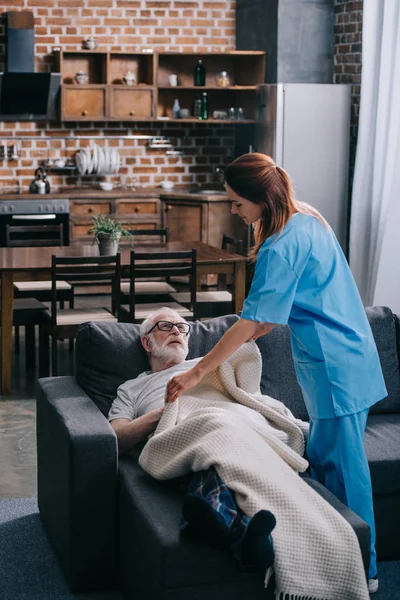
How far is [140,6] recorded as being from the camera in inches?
338

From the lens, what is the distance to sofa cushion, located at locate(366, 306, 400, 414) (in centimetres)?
373

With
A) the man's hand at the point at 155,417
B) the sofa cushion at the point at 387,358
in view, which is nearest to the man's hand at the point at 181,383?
the man's hand at the point at 155,417

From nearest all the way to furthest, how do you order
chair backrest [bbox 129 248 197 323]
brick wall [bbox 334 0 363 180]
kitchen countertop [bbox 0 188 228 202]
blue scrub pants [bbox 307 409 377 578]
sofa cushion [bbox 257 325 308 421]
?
blue scrub pants [bbox 307 409 377 578] < sofa cushion [bbox 257 325 308 421] < chair backrest [bbox 129 248 197 323] < brick wall [bbox 334 0 363 180] < kitchen countertop [bbox 0 188 228 202]

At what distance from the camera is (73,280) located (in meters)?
5.20

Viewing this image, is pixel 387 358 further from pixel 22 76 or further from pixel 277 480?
pixel 22 76

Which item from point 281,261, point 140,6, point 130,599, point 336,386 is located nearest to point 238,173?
point 281,261

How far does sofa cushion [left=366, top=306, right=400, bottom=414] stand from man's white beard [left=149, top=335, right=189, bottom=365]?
0.84 meters

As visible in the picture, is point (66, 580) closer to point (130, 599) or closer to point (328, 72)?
point (130, 599)

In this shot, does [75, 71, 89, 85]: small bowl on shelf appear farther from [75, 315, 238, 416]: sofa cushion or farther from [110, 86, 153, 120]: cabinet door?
[75, 315, 238, 416]: sofa cushion

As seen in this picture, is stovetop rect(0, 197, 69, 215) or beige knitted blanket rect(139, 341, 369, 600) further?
stovetop rect(0, 197, 69, 215)

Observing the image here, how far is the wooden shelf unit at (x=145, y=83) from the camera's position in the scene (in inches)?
327

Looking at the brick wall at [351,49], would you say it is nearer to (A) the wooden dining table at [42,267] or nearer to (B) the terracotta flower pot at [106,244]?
(A) the wooden dining table at [42,267]

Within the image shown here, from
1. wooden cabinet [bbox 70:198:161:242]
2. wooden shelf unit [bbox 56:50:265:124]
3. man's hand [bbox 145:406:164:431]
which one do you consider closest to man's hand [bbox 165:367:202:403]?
man's hand [bbox 145:406:164:431]

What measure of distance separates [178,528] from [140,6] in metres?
6.83
